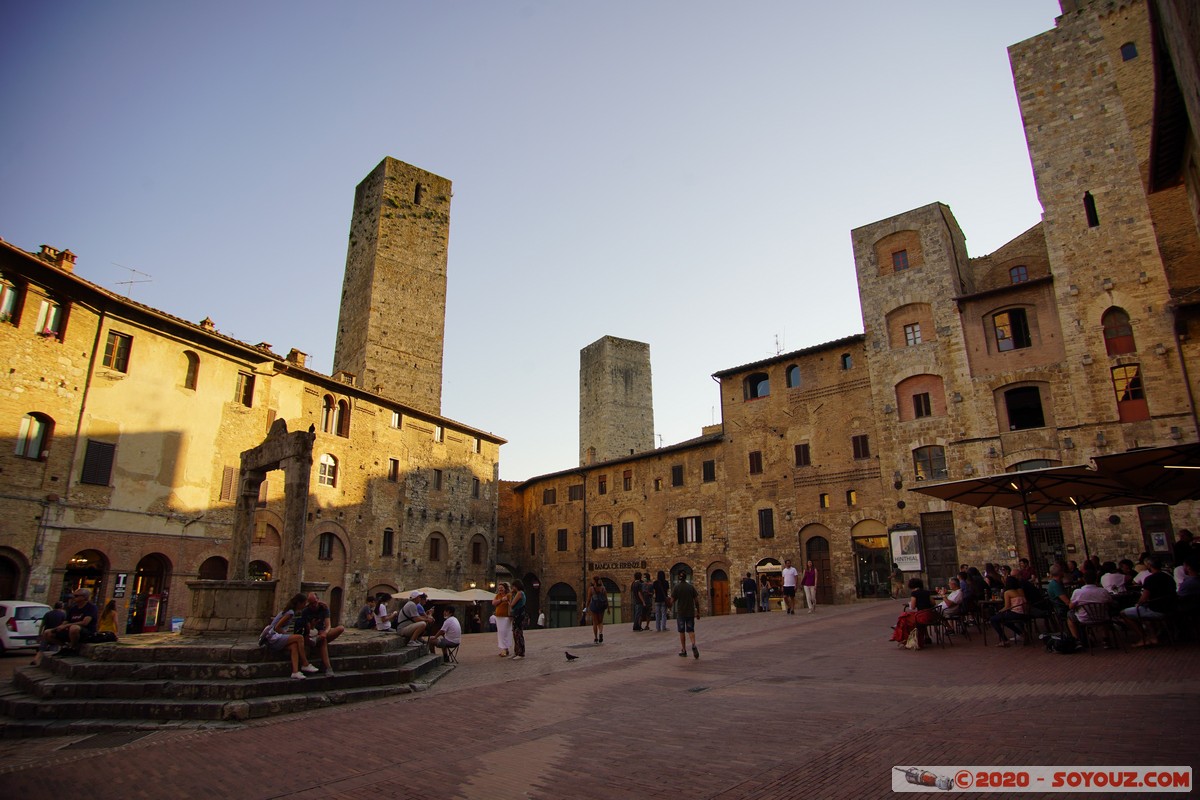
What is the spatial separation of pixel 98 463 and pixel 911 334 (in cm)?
2897

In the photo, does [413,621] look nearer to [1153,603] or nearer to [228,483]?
[1153,603]

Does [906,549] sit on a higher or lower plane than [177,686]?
higher

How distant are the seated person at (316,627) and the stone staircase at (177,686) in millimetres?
323

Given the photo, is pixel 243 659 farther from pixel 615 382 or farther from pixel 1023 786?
pixel 615 382

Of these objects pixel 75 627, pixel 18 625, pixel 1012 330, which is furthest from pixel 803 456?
pixel 18 625

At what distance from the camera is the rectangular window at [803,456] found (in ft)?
94.5

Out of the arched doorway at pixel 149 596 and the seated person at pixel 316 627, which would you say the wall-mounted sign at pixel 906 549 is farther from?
the arched doorway at pixel 149 596

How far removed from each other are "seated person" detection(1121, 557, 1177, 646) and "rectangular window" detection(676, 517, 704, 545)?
887 inches

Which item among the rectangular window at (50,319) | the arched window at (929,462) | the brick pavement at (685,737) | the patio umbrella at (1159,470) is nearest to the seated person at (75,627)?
the brick pavement at (685,737)

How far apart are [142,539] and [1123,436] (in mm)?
31255

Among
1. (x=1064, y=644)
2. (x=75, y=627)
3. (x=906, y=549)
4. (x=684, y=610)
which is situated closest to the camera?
(x=1064, y=644)

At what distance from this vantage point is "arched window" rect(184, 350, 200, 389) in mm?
22953

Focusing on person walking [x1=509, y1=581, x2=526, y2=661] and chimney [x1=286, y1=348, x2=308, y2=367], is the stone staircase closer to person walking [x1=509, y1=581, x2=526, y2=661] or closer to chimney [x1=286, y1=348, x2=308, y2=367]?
person walking [x1=509, y1=581, x2=526, y2=661]

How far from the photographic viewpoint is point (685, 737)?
6539 millimetres
